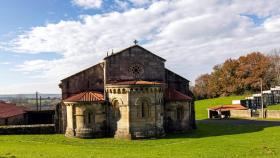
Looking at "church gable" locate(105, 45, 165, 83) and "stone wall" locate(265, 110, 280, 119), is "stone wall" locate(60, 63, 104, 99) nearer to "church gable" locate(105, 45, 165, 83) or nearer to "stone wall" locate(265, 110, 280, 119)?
"church gable" locate(105, 45, 165, 83)

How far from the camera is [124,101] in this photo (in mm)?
31656

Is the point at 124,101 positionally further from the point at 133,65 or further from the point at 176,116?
the point at 176,116

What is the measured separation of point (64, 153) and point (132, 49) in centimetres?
1567

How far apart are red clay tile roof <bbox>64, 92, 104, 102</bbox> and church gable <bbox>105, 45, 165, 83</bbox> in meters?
1.87

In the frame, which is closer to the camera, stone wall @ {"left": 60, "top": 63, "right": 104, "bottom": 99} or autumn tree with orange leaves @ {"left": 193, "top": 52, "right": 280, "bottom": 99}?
stone wall @ {"left": 60, "top": 63, "right": 104, "bottom": 99}

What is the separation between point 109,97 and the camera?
3338 cm

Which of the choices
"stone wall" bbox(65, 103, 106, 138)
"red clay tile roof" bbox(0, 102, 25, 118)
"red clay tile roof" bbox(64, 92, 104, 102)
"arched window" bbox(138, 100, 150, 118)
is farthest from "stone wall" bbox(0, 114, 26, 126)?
"arched window" bbox(138, 100, 150, 118)

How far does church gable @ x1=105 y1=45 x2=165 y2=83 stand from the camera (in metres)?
35.1

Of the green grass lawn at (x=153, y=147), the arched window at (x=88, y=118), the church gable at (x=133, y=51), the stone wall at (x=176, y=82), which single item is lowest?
the green grass lawn at (x=153, y=147)

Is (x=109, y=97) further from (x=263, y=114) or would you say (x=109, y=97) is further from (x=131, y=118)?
(x=263, y=114)

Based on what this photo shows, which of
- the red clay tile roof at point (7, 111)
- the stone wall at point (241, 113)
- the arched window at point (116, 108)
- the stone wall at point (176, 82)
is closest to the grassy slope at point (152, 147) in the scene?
the arched window at point (116, 108)

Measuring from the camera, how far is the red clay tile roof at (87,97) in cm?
3334

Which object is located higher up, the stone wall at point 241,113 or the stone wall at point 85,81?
the stone wall at point 85,81

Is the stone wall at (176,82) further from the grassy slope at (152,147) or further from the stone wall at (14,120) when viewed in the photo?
the stone wall at (14,120)
